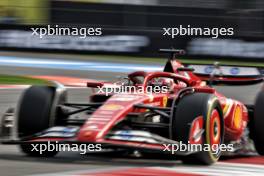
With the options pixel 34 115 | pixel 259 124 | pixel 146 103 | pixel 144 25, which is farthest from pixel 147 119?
pixel 144 25

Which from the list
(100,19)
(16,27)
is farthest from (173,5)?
(16,27)

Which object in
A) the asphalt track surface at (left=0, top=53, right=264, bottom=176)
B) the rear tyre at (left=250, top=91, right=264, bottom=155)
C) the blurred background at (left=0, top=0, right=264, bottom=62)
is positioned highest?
the blurred background at (left=0, top=0, right=264, bottom=62)

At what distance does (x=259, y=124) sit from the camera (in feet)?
27.4

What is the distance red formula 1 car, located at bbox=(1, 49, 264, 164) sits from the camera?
23.5ft

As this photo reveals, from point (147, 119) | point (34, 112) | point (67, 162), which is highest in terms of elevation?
point (34, 112)

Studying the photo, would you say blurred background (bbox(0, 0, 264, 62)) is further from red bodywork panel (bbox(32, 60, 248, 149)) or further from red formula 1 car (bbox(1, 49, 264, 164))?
red formula 1 car (bbox(1, 49, 264, 164))

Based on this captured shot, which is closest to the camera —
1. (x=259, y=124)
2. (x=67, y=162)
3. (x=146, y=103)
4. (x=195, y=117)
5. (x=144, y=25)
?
(x=195, y=117)

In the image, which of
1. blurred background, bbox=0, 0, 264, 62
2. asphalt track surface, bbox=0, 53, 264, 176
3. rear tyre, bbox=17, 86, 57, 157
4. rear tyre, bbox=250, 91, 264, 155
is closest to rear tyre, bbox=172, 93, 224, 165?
asphalt track surface, bbox=0, 53, 264, 176

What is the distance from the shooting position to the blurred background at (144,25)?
20.9 meters

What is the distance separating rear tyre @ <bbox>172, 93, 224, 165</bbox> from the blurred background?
13.4 m

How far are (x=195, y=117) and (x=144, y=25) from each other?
596 inches

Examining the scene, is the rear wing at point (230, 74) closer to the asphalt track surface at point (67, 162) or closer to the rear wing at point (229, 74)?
the rear wing at point (229, 74)

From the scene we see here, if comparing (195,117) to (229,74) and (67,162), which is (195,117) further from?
(229,74)

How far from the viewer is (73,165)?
706 centimetres
